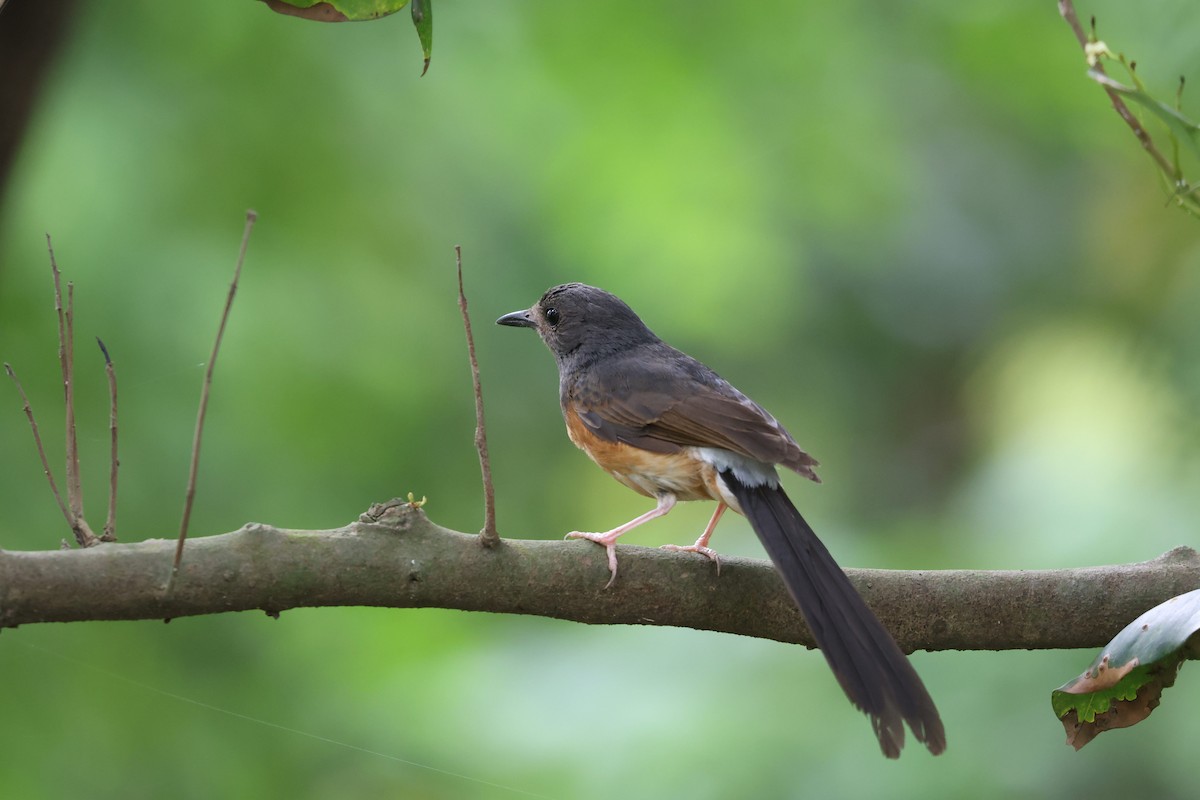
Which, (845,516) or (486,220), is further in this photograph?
(845,516)

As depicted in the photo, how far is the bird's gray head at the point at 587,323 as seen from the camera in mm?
A: 4762

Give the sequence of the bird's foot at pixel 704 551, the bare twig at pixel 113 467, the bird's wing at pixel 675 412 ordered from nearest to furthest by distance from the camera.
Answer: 1. the bare twig at pixel 113 467
2. the bird's foot at pixel 704 551
3. the bird's wing at pixel 675 412

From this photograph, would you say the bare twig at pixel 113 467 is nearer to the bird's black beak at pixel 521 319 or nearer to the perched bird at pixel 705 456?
the perched bird at pixel 705 456

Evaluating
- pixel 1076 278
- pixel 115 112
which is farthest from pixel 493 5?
pixel 1076 278

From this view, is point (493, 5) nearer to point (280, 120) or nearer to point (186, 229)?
point (280, 120)

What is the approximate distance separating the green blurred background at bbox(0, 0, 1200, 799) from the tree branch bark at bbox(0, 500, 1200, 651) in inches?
51.0

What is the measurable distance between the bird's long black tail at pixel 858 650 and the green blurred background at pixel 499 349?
1.58 m

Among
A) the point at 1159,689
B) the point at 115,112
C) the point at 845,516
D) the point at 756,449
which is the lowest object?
the point at 845,516

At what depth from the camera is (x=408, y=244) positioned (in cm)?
623

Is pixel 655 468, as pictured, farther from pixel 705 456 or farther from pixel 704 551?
pixel 704 551

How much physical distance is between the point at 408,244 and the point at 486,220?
481 millimetres

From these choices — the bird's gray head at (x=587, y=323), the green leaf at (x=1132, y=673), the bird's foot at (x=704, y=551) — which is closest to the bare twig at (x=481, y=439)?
the bird's foot at (x=704, y=551)

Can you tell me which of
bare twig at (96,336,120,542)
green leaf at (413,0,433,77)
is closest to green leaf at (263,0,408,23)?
green leaf at (413,0,433,77)

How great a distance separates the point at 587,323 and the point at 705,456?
44.6 inches
